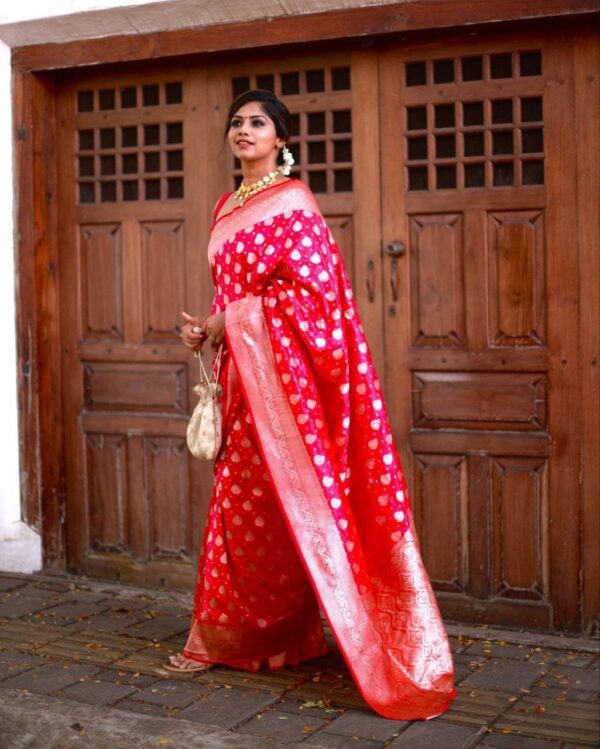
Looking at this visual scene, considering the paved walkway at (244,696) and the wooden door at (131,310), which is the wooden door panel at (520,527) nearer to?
the paved walkway at (244,696)

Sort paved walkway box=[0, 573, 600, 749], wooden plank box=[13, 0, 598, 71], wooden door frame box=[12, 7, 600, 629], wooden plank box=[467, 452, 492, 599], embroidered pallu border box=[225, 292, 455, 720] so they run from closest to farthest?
paved walkway box=[0, 573, 600, 749]
embroidered pallu border box=[225, 292, 455, 720]
wooden plank box=[13, 0, 598, 71]
wooden plank box=[467, 452, 492, 599]
wooden door frame box=[12, 7, 600, 629]

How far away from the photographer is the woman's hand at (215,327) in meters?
4.12

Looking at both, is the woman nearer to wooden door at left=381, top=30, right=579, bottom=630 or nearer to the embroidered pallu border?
the embroidered pallu border

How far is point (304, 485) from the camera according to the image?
13.0ft

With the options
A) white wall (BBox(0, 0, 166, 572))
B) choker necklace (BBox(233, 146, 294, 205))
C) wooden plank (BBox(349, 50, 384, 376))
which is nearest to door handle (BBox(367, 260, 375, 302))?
wooden plank (BBox(349, 50, 384, 376))

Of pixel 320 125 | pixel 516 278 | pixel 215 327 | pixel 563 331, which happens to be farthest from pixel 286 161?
pixel 563 331

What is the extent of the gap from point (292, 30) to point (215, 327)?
1651 mm

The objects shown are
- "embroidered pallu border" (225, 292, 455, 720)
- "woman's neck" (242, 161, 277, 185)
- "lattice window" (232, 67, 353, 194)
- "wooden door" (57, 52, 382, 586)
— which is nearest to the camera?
"embroidered pallu border" (225, 292, 455, 720)

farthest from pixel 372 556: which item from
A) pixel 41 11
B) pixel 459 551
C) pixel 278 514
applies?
pixel 41 11

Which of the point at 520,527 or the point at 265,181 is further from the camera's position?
the point at 520,527

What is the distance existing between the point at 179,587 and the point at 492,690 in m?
Result: 1.96

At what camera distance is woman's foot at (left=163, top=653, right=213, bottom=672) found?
14.0 feet

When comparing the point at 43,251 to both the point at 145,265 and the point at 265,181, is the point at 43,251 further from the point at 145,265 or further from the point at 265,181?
the point at 265,181

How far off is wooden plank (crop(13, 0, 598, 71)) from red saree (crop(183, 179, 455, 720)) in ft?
3.76
